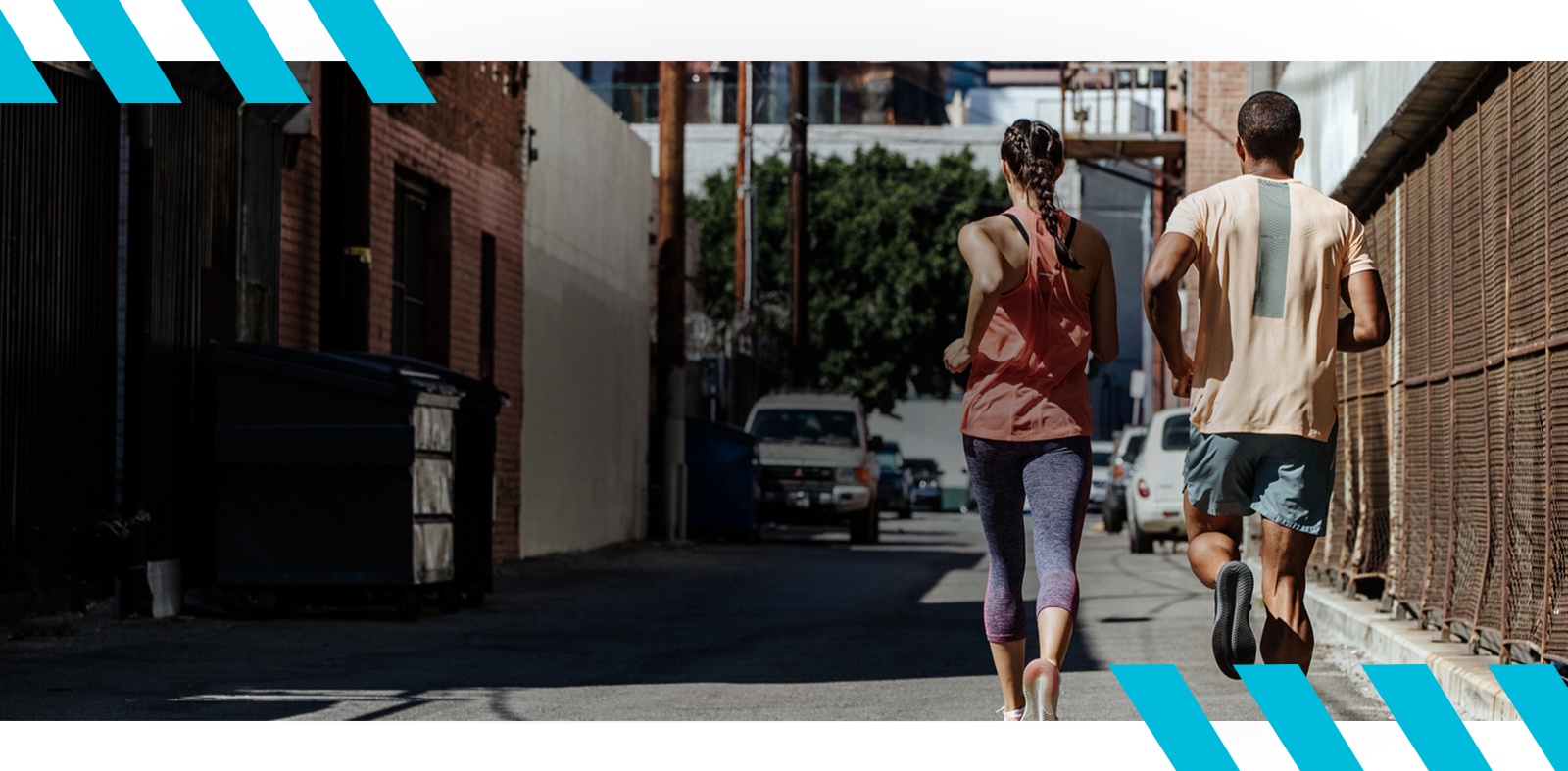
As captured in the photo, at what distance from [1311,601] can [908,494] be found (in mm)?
28853

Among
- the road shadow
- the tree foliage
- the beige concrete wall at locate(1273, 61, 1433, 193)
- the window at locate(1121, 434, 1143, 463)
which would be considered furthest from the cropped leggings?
the tree foliage

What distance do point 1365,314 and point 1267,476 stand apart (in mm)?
545

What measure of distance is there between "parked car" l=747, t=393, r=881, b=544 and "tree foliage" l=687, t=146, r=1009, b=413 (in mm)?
19994

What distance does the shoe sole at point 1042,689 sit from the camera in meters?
5.81

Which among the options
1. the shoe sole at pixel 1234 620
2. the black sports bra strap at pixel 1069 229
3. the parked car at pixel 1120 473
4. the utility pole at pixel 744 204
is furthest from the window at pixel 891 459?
the shoe sole at pixel 1234 620

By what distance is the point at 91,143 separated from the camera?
1215 centimetres

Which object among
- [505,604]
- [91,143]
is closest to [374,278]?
[505,604]

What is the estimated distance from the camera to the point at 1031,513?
6.21 m

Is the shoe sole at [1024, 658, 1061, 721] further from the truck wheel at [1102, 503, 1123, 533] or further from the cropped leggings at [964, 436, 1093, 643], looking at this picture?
the truck wheel at [1102, 503, 1123, 533]

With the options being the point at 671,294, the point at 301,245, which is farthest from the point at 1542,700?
the point at 671,294

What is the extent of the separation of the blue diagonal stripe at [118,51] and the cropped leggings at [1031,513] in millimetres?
6927

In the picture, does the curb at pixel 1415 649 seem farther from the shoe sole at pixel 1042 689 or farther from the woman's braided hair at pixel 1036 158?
the woman's braided hair at pixel 1036 158

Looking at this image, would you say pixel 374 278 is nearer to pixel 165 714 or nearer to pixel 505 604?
pixel 505 604

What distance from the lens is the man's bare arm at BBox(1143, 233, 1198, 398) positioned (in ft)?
19.0
